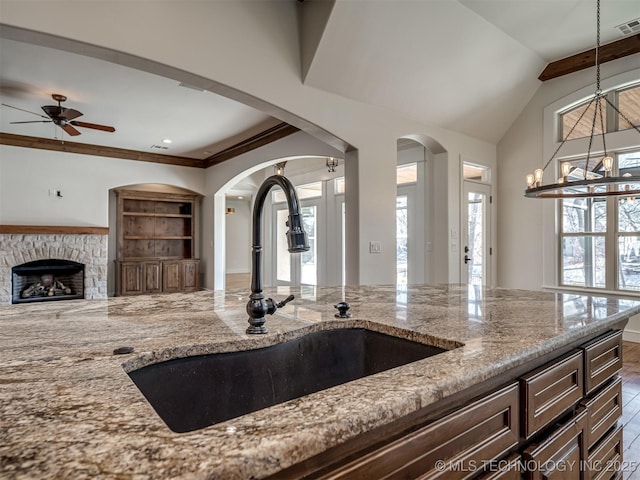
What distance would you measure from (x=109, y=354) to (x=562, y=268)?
18.3ft

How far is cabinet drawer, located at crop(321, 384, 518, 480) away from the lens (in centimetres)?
64

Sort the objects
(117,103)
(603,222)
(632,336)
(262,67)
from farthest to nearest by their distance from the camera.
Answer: (603,222), (117,103), (632,336), (262,67)

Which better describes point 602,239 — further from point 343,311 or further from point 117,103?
point 117,103

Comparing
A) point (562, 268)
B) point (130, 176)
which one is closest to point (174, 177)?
point (130, 176)

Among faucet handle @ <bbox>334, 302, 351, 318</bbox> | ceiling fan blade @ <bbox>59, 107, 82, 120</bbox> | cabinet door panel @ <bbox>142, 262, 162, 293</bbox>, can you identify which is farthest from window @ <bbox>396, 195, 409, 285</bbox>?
cabinet door panel @ <bbox>142, 262, 162, 293</bbox>

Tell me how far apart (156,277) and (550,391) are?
7.16 metres

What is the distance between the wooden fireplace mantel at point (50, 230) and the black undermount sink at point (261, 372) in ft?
20.4

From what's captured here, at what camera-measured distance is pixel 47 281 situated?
20.1 feet

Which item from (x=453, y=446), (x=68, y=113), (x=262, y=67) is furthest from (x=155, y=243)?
(x=453, y=446)

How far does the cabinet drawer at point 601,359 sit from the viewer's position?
1282 millimetres

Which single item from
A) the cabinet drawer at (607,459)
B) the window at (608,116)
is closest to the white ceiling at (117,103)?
the window at (608,116)

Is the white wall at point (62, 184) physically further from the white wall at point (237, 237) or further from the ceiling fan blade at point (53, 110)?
the white wall at point (237, 237)

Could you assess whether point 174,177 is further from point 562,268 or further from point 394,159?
point 562,268

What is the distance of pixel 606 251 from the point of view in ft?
15.3
